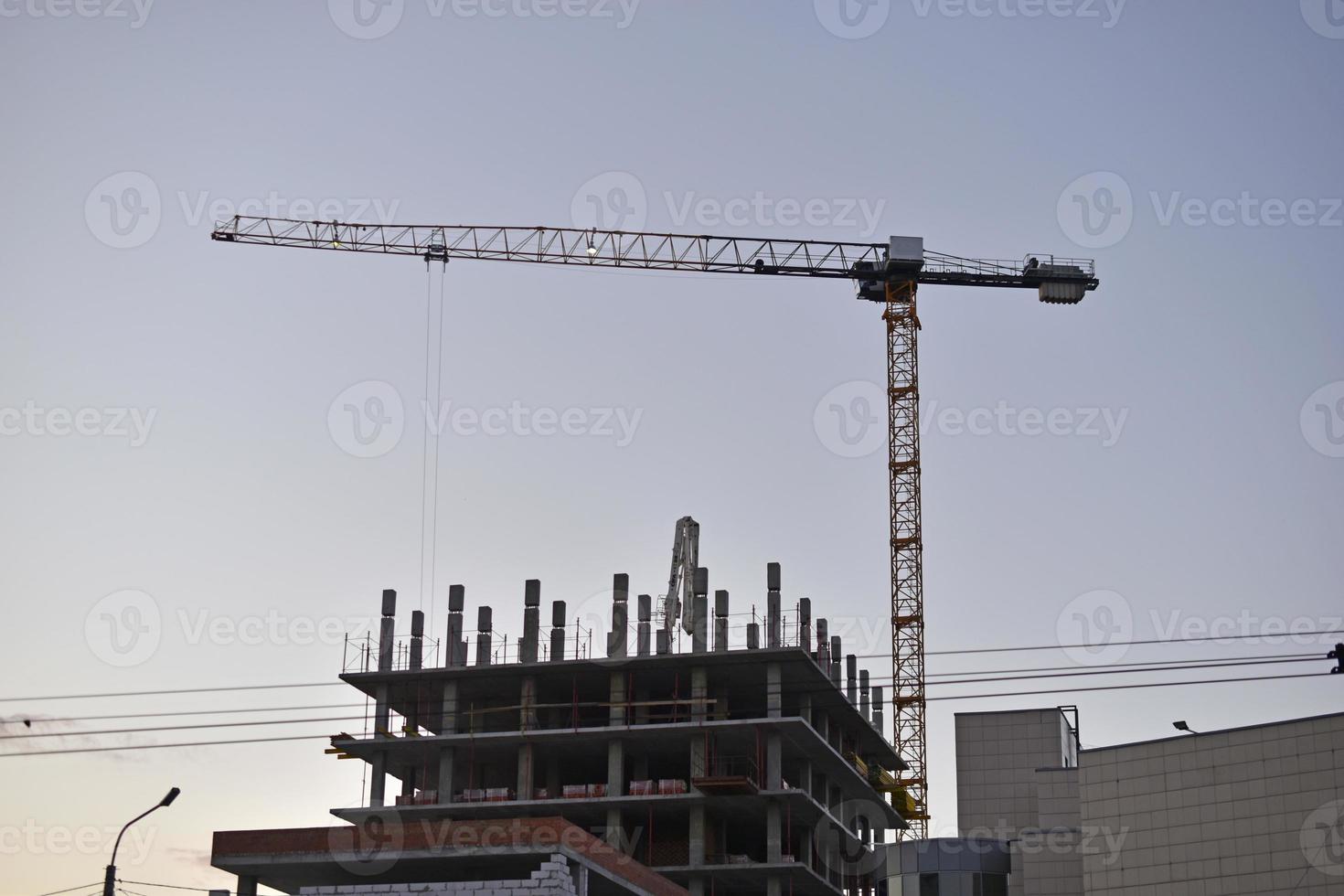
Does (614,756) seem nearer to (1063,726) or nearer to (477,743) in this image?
(477,743)

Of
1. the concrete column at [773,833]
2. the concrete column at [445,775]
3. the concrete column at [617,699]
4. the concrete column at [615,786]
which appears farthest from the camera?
the concrete column at [445,775]

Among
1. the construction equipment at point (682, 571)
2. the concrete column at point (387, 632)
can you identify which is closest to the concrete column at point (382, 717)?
the concrete column at point (387, 632)

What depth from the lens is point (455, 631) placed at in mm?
109000

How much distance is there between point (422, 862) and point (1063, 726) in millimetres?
68493

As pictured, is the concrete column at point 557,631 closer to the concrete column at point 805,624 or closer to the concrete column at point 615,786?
the concrete column at point 615,786

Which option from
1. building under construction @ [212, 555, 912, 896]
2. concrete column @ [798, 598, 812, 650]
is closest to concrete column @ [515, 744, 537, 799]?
building under construction @ [212, 555, 912, 896]

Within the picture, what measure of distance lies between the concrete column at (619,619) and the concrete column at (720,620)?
531cm

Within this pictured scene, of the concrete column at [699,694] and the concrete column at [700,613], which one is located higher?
the concrete column at [700,613]

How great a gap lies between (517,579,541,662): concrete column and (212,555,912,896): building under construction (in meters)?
0.08

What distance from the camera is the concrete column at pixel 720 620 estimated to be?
4104 inches

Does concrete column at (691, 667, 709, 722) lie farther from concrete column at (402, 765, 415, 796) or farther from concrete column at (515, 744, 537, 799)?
concrete column at (402, 765, 415, 796)

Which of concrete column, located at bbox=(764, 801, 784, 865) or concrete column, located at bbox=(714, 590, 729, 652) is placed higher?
concrete column, located at bbox=(714, 590, 729, 652)

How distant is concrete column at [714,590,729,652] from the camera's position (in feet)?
342

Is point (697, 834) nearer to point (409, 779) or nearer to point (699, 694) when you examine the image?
point (699, 694)
